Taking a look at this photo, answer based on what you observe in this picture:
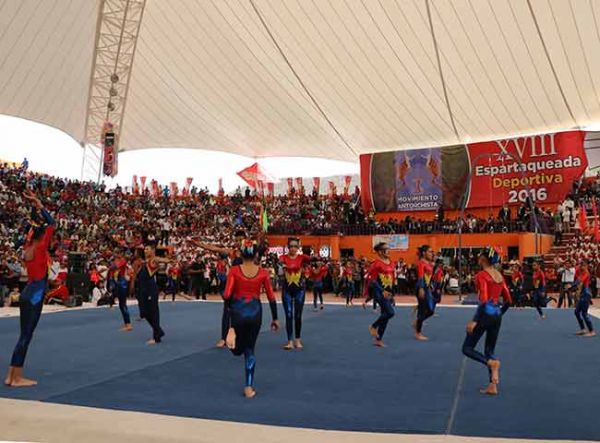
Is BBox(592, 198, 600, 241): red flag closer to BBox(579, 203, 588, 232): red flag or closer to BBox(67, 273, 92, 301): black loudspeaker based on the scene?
BBox(579, 203, 588, 232): red flag

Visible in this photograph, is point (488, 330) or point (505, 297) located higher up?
point (505, 297)

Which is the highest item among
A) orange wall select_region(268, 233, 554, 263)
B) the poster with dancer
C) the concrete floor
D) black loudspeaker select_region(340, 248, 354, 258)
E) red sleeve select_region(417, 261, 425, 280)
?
the poster with dancer

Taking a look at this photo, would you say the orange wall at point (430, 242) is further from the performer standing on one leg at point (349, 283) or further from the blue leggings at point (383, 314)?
the blue leggings at point (383, 314)

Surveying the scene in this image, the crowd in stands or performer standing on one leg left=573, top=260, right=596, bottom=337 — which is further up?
the crowd in stands

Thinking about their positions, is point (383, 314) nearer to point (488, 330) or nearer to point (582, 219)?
point (488, 330)

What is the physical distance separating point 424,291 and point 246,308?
19.8 ft

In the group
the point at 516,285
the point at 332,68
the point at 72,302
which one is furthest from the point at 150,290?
the point at 332,68

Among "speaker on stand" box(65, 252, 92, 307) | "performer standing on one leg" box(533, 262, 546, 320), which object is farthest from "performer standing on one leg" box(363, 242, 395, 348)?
"speaker on stand" box(65, 252, 92, 307)

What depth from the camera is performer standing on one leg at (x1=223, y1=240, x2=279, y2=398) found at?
648cm

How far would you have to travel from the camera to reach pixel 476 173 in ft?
115

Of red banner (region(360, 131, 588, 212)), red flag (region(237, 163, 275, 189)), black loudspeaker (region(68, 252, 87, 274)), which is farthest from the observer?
red flag (region(237, 163, 275, 189))

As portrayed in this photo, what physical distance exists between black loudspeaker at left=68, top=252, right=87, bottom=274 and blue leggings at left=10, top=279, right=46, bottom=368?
48.5 feet

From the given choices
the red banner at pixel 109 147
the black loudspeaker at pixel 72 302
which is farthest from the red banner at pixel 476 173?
the black loudspeaker at pixel 72 302

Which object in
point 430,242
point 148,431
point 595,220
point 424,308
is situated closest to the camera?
point 148,431
